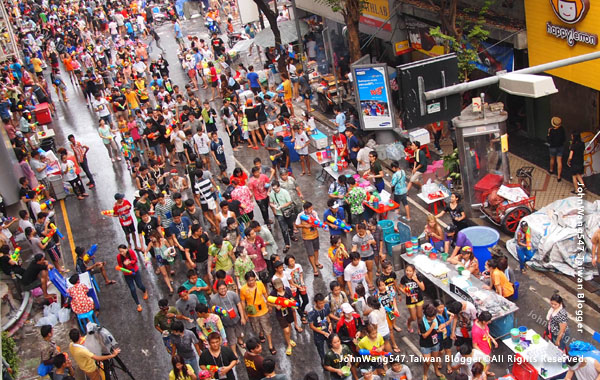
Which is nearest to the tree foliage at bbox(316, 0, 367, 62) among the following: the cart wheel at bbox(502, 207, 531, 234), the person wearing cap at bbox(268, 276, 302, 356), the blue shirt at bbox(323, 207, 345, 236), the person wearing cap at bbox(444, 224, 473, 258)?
the blue shirt at bbox(323, 207, 345, 236)

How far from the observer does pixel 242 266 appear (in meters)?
12.6

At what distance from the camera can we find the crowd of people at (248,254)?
10711mm

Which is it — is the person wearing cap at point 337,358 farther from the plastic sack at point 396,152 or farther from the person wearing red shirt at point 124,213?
the plastic sack at point 396,152

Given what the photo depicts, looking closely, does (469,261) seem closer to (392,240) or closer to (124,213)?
(392,240)

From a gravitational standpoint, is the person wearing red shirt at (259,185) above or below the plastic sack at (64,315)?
above

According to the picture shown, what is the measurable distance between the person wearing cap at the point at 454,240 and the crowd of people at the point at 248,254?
39mm

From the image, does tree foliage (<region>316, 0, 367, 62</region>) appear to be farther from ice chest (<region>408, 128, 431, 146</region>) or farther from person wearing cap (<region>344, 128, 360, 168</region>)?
person wearing cap (<region>344, 128, 360, 168</region>)

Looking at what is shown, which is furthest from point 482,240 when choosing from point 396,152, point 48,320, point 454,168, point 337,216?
point 48,320

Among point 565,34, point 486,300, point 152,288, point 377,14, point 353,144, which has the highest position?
point 565,34

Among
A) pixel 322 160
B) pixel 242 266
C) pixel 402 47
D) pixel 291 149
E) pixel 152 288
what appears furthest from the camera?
pixel 402 47

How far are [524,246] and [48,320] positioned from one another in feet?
33.1

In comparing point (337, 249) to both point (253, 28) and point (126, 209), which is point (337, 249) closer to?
point (126, 209)

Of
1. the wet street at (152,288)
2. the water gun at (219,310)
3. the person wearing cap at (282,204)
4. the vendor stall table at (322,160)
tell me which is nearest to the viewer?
the water gun at (219,310)

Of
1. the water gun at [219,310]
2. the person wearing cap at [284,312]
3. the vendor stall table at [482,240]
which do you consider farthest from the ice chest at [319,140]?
the water gun at [219,310]
